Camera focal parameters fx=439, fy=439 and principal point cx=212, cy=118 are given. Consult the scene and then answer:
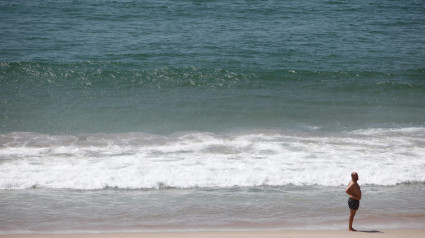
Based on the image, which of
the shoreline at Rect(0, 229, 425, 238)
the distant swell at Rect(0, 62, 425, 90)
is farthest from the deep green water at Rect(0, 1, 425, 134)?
the shoreline at Rect(0, 229, 425, 238)

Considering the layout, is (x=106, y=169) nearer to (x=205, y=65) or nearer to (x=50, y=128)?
(x=50, y=128)

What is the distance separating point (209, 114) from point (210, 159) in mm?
4282

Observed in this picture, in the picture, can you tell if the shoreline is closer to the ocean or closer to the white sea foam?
the ocean

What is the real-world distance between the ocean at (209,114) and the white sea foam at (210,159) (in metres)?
0.06

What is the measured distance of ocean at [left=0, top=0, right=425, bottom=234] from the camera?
10.2m

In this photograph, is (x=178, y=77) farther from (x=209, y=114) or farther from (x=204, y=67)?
(x=209, y=114)

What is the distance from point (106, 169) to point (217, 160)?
3187mm

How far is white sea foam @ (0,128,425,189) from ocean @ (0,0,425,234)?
60mm

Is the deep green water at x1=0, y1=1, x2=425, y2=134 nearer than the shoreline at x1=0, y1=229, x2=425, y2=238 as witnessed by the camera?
No

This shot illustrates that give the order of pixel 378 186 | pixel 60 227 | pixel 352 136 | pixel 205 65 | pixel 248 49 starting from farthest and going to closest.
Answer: pixel 248 49
pixel 205 65
pixel 352 136
pixel 378 186
pixel 60 227

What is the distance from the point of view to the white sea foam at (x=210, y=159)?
11.6 meters

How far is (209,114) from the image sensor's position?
17.1m

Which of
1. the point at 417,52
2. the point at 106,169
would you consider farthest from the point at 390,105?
the point at 106,169

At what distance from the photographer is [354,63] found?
21.9 m
